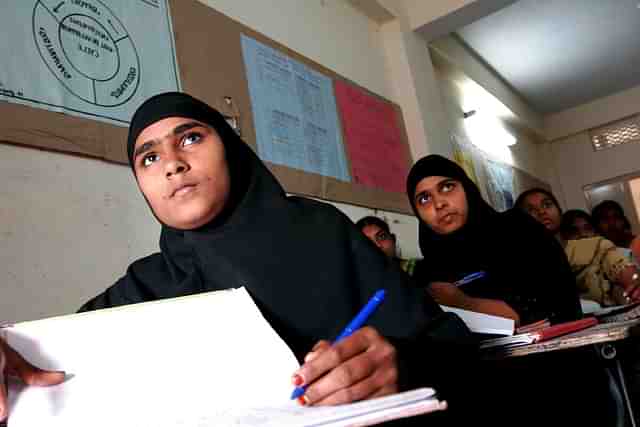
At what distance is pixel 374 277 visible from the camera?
936mm

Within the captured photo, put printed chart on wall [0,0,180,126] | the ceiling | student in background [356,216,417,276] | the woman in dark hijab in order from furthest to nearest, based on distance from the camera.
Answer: the ceiling < student in background [356,216,417,276] < printed chart on wall [0,0,180,126] < the woman in dark hijab

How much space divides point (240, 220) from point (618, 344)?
26.4 inches

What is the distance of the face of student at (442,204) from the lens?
1997mm

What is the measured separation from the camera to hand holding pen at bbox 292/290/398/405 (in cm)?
59

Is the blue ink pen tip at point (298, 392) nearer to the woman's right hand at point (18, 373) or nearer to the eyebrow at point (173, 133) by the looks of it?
the woman's right hand at point (18, 373)

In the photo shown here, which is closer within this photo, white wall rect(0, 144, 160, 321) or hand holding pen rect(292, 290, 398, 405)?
hand holding pen rect(292, 290, 398, 405)

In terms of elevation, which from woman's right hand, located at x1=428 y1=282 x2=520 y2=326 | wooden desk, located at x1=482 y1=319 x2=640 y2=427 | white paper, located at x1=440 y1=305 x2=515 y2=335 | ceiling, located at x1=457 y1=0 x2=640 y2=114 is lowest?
wooden desk, located at x1=482 y1=319 x2=640 y2=427

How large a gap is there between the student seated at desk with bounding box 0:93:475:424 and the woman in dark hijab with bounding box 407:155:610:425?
0.25 m

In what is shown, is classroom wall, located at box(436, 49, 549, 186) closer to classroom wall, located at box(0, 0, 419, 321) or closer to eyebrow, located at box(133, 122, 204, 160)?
classroom wall, located at box(0, 0, 419, 321)

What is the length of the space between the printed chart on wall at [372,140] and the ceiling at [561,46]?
203 centimetres

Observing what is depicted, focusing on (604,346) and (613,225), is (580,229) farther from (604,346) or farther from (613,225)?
(604,346)

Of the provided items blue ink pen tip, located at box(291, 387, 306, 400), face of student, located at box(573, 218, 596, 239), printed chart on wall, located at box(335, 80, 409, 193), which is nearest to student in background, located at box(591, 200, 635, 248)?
face of student, located at box(573, 218, 596, 239)

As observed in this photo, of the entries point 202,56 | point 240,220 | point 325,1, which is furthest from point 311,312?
point 325,1

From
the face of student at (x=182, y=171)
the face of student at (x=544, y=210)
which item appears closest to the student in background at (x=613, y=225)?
the face of student at (x=544, y=210)
